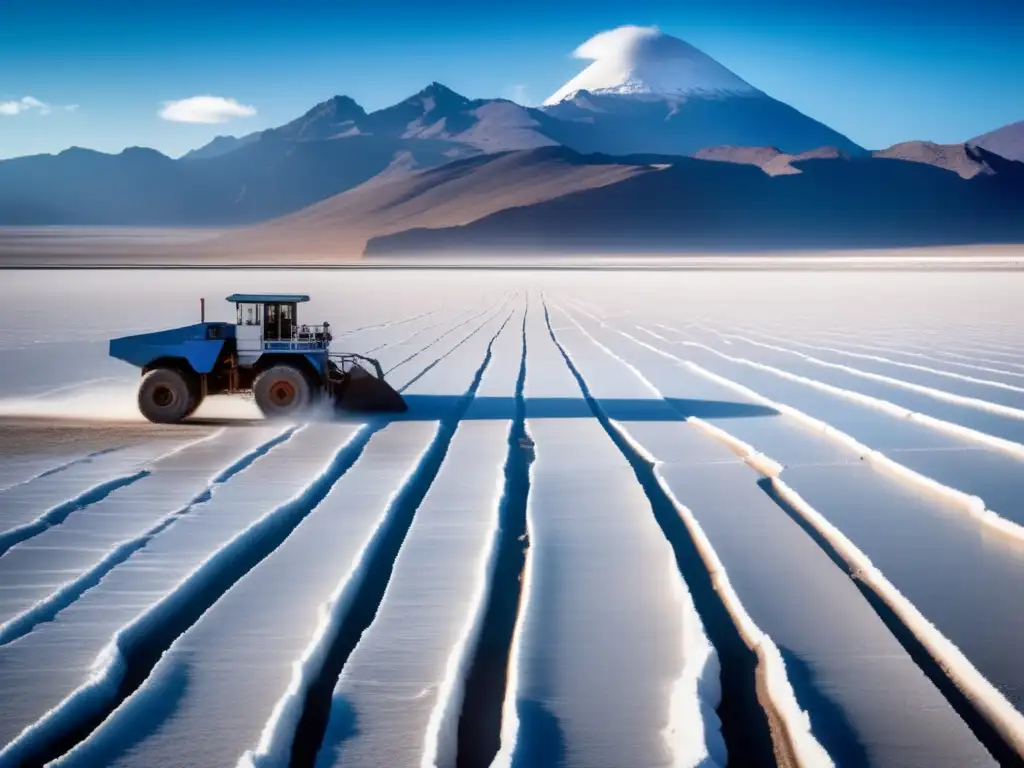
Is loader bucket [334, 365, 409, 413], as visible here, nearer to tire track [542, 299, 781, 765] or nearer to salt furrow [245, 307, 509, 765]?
salt furrow [245, 307, 509, 765]

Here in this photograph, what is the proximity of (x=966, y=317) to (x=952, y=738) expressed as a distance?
76.8 ft

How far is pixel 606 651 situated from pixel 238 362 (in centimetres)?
629

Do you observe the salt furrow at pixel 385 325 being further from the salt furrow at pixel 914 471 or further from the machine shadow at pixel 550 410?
the salt furrow at pixel 914 471

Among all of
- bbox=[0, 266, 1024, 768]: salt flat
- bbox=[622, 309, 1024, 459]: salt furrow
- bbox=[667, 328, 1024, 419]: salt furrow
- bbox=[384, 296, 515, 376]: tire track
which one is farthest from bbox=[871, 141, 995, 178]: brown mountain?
bbox=[0, 266, 1024, 768]: salt flat

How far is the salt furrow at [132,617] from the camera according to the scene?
372cm

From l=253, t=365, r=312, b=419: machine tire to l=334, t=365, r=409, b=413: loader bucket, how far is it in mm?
559

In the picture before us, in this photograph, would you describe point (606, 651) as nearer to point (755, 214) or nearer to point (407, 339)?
point (407, 339)

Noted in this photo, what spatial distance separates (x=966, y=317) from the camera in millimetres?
25625

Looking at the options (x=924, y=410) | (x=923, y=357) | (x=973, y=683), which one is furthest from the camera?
(x=923, y=357)

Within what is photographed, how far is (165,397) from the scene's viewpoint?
32.4ft

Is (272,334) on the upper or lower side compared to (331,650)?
upper

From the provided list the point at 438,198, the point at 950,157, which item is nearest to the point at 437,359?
the point at 438,198

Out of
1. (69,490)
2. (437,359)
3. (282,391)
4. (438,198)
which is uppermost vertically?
(438,198)

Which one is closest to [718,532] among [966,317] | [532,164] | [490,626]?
[490,626]
